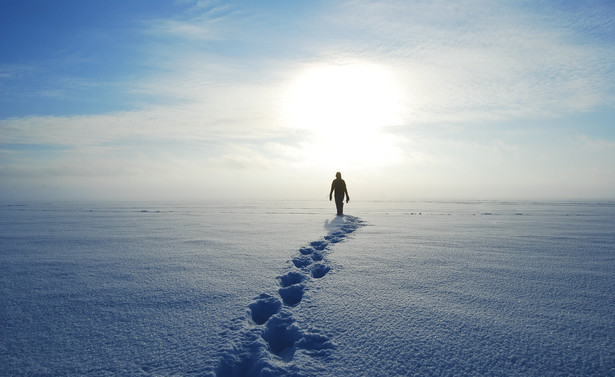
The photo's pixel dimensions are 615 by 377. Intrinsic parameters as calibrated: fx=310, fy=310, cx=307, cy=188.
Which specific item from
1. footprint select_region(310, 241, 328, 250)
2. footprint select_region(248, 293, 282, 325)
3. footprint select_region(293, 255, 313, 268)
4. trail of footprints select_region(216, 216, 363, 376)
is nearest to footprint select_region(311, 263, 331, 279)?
footprint select_region(293, 255, 313, 268)

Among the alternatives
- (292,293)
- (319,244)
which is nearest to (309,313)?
(292,293)

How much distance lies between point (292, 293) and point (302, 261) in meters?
1.29

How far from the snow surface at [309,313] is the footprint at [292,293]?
0.02m

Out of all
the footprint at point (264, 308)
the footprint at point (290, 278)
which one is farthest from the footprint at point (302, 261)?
the footprint at point (264, 308)

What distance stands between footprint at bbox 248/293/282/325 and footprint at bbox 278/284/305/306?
216 millimetres

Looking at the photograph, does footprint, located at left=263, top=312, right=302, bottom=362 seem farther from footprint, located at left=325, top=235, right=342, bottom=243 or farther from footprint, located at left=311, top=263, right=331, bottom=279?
footprint, located at left=325, top=235, right=342, bottom=243

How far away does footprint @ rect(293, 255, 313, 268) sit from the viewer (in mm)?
4371

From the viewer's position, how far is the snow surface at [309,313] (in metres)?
1.90

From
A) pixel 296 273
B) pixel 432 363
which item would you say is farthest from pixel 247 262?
pixel 432 363

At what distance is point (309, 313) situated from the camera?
2.62 meters

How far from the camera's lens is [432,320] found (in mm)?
2449

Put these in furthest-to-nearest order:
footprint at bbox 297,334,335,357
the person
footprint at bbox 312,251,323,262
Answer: the person, footprint at bbox 312,251,323,262, footprint at bbox 297,334,335,357

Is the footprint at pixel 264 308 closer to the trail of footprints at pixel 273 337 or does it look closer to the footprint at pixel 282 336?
the trail of footprints at pixel 273 337

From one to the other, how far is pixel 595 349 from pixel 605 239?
20.3 feet
